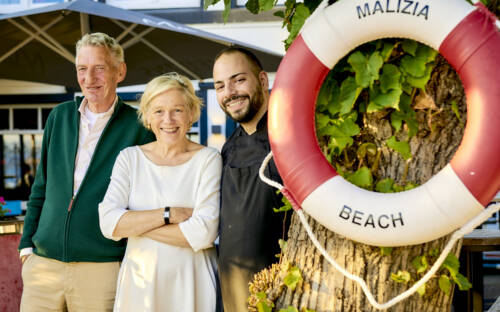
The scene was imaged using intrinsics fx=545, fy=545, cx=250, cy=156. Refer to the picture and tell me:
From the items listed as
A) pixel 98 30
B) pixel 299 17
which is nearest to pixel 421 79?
pixel 299 17

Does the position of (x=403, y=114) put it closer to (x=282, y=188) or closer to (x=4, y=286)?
(x=282, y=188)

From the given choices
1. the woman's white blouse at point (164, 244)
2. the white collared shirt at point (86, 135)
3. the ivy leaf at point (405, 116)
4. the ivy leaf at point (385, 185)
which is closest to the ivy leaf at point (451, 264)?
the ivy leaf at point (385, 185)

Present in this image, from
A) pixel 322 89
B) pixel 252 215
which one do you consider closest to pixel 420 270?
pixel 322 89

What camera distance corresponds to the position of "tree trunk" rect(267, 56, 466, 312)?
1472mm

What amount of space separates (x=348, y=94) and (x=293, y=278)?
0.57 meters

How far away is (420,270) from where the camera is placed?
1.45m

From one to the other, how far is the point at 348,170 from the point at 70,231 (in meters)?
1.35

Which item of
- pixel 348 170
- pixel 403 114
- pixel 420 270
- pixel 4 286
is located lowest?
pixel 4 286

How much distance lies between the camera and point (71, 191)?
7.84 feet

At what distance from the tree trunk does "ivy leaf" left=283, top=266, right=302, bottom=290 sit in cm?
7

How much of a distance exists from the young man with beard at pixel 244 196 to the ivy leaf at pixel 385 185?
2.08 ft

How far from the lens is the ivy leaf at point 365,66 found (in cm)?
141

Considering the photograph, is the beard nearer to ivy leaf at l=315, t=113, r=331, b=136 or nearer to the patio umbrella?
ivy leaf at l=315, t=113, r=331, b=136

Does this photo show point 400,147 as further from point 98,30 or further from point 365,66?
point 98,30
